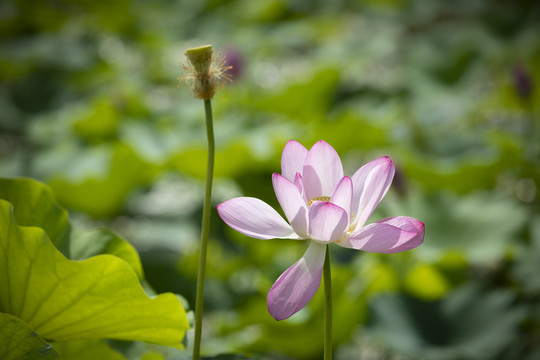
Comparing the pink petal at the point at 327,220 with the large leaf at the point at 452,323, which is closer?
the pink petal at the point at 327,220

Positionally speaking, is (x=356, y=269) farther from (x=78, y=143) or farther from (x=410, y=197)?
(x=78, y=143)

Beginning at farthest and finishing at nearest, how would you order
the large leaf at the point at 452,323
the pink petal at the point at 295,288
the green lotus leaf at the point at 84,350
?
the large leaf at the point at 452,323 < the green lotus leaf at the point at 84,350 < the pink petal at the point at 295,288

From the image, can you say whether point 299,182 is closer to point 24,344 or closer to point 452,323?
point 24,344

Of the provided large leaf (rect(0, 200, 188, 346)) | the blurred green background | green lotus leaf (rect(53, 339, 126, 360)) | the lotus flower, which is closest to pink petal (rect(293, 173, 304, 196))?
the lotus flower

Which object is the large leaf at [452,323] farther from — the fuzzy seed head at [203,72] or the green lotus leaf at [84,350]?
the fuzzy seed head at [203,72]

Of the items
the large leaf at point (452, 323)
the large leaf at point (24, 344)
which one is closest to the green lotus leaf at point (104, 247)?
the large leaf at point (24, 344)

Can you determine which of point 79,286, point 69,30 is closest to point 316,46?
point 69,30

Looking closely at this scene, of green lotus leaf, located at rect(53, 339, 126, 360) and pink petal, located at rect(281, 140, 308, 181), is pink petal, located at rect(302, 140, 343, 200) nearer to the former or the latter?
pink petal, located at rect(281, 140, 308, 181)
